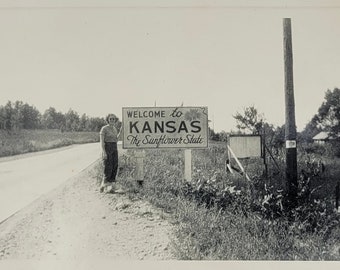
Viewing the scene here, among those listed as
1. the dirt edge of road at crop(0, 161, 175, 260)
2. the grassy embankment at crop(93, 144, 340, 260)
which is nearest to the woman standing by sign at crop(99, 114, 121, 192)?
the grassy embankment at crop(93, 144, 340, 260)

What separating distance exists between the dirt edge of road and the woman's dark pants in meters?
0.72

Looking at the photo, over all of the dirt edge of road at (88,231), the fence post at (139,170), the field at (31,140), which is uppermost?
the field at (31,140)

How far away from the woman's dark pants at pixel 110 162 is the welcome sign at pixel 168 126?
1.44 ft

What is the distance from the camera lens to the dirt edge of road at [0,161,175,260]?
173 inches

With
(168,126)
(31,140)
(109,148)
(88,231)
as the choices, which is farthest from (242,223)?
(31,140)

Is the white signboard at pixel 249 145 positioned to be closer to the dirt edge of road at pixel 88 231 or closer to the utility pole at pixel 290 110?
the utility pole at pixel 290 110

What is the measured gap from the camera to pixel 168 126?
638 centimetres

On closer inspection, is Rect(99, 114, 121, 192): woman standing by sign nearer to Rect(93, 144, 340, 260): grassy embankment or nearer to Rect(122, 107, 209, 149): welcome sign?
Rect(122, 107, 209, 149): welcome sign

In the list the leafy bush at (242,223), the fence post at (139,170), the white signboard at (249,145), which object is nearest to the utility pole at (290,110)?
the leafy bush at (242,223)

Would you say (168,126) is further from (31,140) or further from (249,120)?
(31,140)

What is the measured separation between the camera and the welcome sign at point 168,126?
6352 millimetres

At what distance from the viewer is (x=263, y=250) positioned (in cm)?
434

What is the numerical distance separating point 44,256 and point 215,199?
8.85ft

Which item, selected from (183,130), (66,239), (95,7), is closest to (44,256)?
(66,239)
